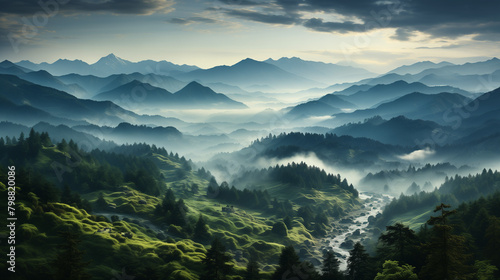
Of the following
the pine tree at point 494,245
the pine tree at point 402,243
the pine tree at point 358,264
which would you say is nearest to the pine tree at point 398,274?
the pine tree at point 402,243

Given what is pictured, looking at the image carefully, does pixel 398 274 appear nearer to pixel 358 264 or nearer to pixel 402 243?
pixel 402 243

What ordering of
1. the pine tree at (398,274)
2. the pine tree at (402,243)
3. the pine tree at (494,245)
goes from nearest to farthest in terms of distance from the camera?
the pine tree at (398,274) → the pine tree at (494,245) → the pine tree at (402,243)

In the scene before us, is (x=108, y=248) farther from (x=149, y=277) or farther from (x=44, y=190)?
(x=44, y=190)

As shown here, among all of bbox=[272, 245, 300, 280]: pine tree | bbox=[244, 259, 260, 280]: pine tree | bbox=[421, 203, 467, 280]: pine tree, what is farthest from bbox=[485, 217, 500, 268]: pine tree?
bbox=[244, 259, 260, 280]: pine tree

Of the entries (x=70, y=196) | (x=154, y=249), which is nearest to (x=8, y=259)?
(x=154, y=249)

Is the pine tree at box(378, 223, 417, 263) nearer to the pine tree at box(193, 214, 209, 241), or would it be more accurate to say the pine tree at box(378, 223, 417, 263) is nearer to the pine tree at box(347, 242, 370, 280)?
the pine tree at box(347, 242, 370, 280)

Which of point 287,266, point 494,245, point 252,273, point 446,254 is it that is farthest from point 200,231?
point 446,254

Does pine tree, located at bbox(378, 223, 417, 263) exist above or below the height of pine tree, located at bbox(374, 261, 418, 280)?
above

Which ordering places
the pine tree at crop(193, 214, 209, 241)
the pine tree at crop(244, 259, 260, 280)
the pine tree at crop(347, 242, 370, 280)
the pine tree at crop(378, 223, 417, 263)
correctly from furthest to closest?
the pine tree at crop(193, 214, 209, 241) < the pine tree at crop(244, 259, 260, 280) < the pine tree at crop(347, 242, 370, 280) < the pine tree at crop(378, 223, 417, 263)

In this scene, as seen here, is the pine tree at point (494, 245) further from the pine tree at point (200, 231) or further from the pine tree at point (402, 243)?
the pine tree at point (200, 231)

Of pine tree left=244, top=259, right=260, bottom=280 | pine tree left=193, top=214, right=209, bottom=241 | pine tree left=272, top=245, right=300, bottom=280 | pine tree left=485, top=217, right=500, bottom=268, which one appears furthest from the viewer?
pine tree left=193, top=214, right=209, bottom=241

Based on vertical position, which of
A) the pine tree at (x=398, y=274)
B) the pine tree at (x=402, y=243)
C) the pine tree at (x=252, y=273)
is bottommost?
the pine tree at (x=252, y=273)
